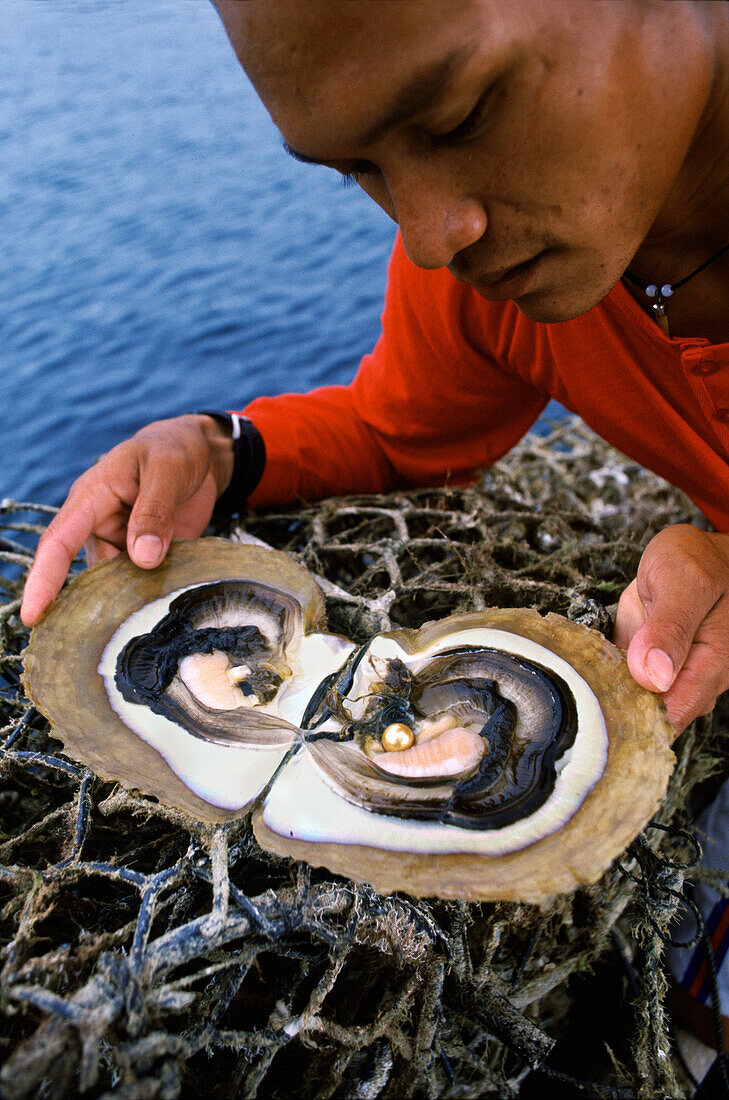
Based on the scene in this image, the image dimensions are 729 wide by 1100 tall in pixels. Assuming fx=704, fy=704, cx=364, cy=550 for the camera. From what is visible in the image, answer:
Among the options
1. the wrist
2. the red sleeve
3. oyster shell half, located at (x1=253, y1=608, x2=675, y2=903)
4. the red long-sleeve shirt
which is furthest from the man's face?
the wrist

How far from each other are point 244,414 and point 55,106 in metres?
1.38

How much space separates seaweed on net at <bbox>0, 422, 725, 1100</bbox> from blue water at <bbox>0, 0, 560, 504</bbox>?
145 cm

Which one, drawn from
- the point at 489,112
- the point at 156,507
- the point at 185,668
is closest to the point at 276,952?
the point at 185,668

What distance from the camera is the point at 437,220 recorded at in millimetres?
1153

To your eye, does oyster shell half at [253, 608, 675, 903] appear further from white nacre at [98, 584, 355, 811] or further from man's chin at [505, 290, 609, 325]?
man's chin at [505, 290, 609, 325]

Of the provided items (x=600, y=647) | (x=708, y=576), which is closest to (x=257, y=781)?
(x=600, y=647)

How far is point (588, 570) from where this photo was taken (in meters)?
1.99

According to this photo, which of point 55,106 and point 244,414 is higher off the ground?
point 55,106

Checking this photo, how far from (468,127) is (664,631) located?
90 centimetres

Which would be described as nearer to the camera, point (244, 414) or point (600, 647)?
point (600, 647)

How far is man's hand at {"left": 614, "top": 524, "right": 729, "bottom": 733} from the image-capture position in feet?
4.15

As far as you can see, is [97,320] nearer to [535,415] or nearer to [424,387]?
[424,387]

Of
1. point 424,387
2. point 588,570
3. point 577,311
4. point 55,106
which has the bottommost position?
point 588,570

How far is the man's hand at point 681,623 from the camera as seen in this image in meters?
1.26
